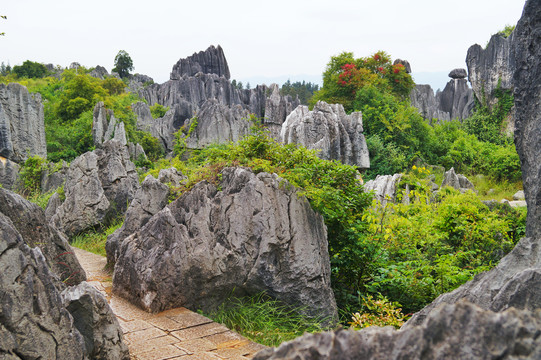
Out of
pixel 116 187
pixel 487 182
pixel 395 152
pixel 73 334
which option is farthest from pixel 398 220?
pixel 487 182

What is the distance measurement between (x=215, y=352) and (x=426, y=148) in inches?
862

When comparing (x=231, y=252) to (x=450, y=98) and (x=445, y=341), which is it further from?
(x=450, y=98)

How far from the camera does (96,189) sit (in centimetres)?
972

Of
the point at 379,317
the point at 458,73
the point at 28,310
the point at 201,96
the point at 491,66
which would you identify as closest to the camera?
the point at 28,310

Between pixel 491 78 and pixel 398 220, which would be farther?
pixel 491 78

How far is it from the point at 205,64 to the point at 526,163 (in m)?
66.5

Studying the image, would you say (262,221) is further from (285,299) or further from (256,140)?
(256,140)

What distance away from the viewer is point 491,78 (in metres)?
27.1

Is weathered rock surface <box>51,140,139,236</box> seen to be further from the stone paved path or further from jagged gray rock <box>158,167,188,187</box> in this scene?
the stone paved path

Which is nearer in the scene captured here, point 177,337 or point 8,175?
point 177,337

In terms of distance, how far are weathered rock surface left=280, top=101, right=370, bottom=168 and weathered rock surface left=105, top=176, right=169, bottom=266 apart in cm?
1277

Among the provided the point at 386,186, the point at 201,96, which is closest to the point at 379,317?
the point at 386,186

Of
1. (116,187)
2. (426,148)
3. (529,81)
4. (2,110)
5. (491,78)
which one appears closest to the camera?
(529,81)

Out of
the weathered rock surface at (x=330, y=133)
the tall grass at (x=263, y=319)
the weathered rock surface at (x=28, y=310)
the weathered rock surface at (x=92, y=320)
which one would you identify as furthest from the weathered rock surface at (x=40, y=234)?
the weathered rock surface at (x=330, y=133)
